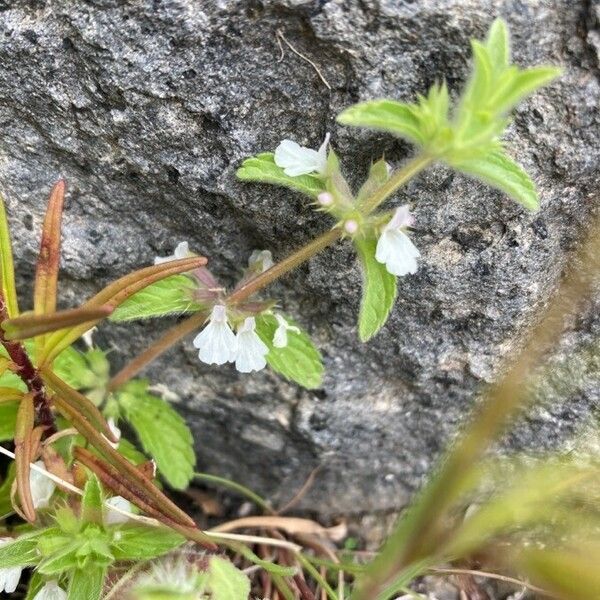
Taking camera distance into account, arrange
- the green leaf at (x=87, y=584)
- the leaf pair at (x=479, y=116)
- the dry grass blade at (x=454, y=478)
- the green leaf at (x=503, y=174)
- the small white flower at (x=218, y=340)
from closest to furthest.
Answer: the dry grass blade at (x=454, y=478) → the leaf pair at (x=479, y=116) → the green leaf at (x=503, y=174) → the green leaf at (x=87, y=584) → the small white flower at (x=218, y=340)

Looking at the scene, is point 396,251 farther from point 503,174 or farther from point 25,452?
point 25,452

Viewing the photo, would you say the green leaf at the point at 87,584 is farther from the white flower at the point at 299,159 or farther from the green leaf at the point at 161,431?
the white flower at the point at 299,159

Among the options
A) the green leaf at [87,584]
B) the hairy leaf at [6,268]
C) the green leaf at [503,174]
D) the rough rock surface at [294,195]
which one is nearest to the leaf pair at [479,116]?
the green leaf at [503,174]

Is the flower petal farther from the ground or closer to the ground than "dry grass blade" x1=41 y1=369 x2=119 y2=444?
farther from the ground

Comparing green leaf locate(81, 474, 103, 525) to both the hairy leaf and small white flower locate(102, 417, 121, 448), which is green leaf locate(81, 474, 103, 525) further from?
the hairy leaf

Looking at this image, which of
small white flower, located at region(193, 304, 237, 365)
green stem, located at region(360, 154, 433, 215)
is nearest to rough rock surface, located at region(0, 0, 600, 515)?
green stem, located at region(360, 154, 433, 215)

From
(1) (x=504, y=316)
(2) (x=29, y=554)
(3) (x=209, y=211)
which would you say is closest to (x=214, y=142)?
(3) (x=209, y=211)

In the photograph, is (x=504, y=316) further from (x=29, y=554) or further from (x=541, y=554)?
(x=29, y=554)

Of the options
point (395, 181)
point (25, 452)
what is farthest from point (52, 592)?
point (395, 181)
